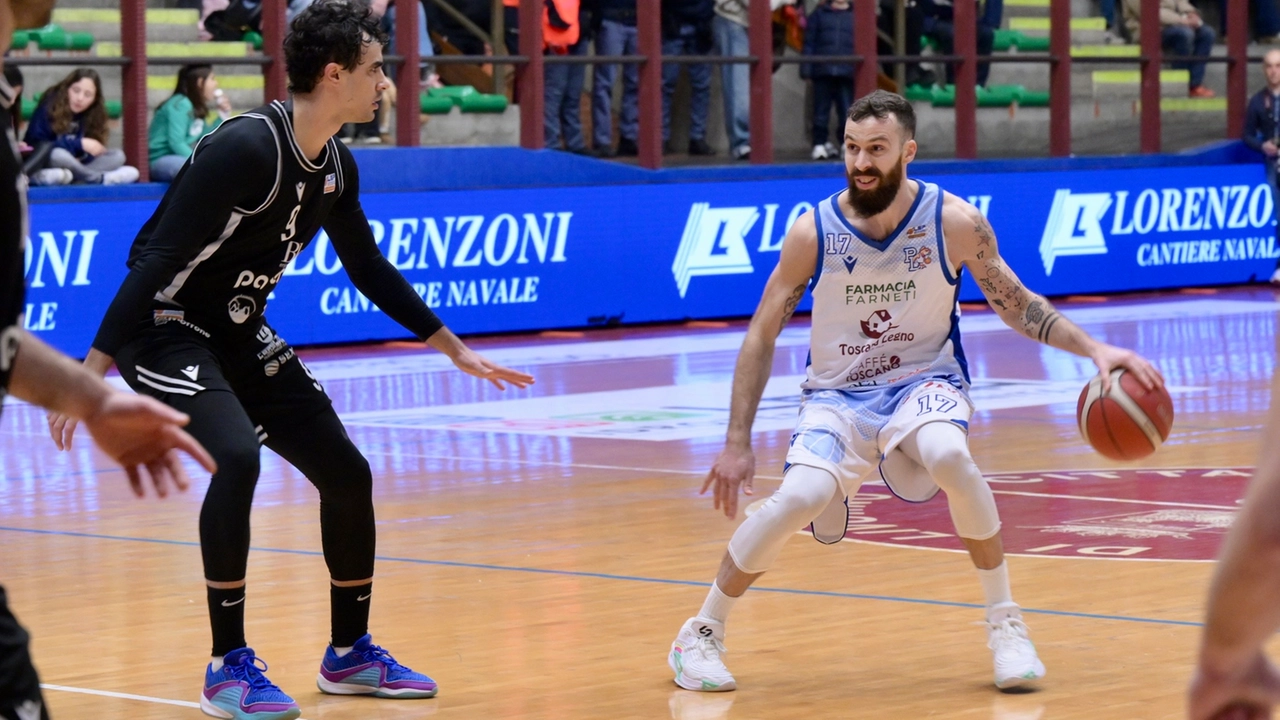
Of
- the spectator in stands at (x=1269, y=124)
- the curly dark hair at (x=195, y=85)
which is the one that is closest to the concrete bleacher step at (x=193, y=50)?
the curly dark hair at (x=195, y=85)

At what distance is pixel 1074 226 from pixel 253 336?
15539 mm

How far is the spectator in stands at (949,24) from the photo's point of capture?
21.1 meters

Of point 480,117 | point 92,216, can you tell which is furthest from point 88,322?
point 480,117

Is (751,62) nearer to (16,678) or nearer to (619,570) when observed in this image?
(619,570)

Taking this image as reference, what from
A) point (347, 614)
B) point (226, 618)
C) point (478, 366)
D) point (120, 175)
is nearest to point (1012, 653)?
point (478, 366)

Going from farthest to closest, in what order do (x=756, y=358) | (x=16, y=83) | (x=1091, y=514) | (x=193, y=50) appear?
(x=193, y=50) < (x=16, y=83) < (x=1091, y=514) < (x=756, y=358)

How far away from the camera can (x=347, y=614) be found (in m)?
5.60

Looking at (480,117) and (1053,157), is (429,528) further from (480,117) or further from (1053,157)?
(1053,157)

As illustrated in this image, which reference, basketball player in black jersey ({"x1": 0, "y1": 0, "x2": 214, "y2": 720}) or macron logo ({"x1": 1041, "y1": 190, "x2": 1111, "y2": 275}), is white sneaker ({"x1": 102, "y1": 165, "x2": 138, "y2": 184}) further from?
basketball player in black jersey ({"x1": 0, "y1": 0, "x2": 214, "y2": 720})

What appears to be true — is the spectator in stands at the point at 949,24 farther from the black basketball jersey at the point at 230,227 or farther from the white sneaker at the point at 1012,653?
the black basketball jersey at the point at 230,227

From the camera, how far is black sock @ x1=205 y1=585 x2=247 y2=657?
5223 millimetres

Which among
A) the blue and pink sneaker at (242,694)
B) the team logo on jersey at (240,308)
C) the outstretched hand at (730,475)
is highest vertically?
the team logo on jersey at (240,308)

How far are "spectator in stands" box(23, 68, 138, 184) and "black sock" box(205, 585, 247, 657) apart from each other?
9811 mm

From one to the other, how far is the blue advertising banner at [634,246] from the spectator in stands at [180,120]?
2.48 feet
